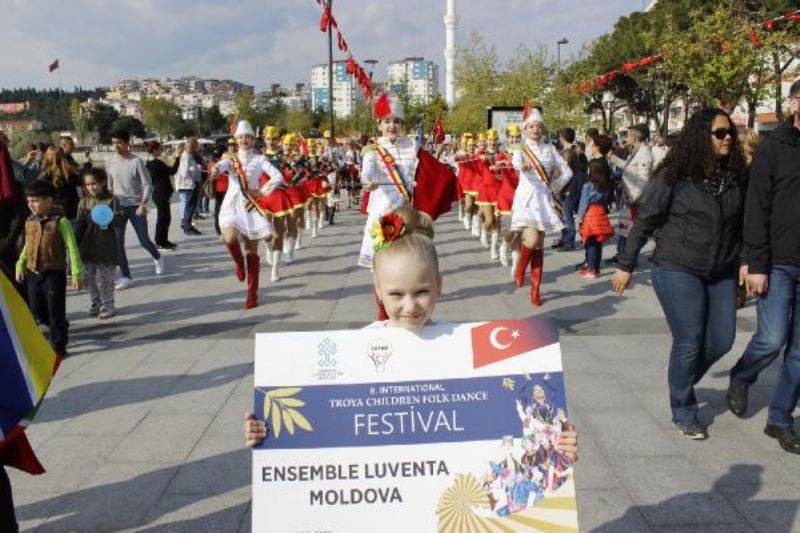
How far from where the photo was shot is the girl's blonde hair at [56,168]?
29.0 feet

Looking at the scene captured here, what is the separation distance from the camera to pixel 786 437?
4.15 metres

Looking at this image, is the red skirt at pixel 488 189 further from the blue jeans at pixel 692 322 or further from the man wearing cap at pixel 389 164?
the blue jeans at pixel 692 322

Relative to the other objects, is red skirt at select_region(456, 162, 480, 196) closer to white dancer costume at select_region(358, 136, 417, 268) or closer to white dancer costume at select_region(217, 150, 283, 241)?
white dancer costume at select_region(217, 150, 283, 241)

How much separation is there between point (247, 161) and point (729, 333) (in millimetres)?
6077

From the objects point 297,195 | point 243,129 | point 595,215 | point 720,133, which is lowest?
point 595,215

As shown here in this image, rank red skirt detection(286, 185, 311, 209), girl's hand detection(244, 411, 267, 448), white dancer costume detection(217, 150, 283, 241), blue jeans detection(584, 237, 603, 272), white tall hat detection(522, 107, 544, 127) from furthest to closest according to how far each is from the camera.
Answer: red skirt detection(286, 185, 311, 209), blue jeans detection(584, 237, 603, 272), white tall hat detection(522, 107, 544, 127), white dancer costume detection(217, 150, 283, 241), girl's hand detection(244, 411, 267, 448)

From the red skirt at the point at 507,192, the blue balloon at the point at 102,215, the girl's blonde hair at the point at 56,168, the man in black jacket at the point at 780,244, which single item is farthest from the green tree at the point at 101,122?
the man in black jacket at the point at 780,244

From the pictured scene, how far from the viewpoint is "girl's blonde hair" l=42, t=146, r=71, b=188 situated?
29.0 ft

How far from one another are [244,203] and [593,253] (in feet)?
16.0

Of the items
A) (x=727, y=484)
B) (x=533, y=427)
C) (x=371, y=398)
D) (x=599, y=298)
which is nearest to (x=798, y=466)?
(x=727, y=484)

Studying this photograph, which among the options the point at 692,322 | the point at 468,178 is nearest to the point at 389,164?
the point at 692,322

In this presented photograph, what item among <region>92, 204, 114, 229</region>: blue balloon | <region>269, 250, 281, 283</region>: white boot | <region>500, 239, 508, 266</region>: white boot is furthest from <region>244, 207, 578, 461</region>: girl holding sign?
<region>500, 239, 508, 266</region>: white boot

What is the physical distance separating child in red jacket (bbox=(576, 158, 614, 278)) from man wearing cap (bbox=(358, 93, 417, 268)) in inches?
137

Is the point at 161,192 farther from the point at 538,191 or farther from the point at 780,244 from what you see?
the point at 780,244
